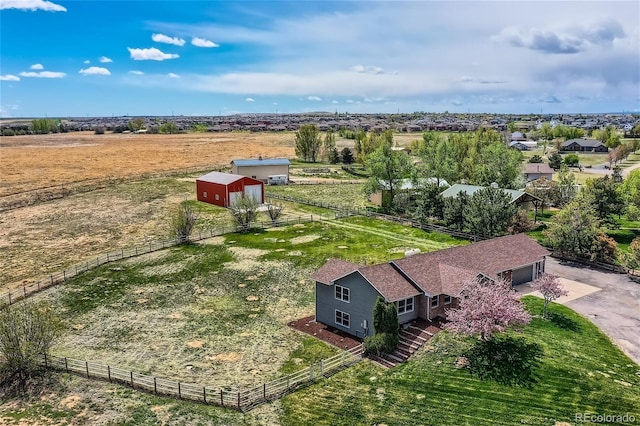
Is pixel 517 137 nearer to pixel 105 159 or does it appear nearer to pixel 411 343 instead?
pixel 105 159

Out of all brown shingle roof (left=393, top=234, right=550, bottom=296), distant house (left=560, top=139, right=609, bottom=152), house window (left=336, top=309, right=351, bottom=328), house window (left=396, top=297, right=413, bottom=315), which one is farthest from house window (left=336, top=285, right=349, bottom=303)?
distant house (left=560, top=139, right=609, bottom=152)

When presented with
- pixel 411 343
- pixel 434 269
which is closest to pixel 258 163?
pixel 434 269

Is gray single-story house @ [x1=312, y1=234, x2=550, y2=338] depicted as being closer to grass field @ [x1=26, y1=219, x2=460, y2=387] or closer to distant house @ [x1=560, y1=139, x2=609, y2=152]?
grass field @ [x1=26, y1=219, x2=460, y2=387]

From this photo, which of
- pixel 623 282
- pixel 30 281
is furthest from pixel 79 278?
pixel 623 282

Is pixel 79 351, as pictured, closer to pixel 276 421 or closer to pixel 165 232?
pixel 276 421

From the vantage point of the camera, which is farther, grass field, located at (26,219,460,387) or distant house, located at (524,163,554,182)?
distant house, located at (524,163,554,182)

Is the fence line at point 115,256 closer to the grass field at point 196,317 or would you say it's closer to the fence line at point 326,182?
the grass field at point 196,317

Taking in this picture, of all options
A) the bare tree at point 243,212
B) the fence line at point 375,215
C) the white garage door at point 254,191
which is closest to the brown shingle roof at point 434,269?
the fence line at point 375,215
